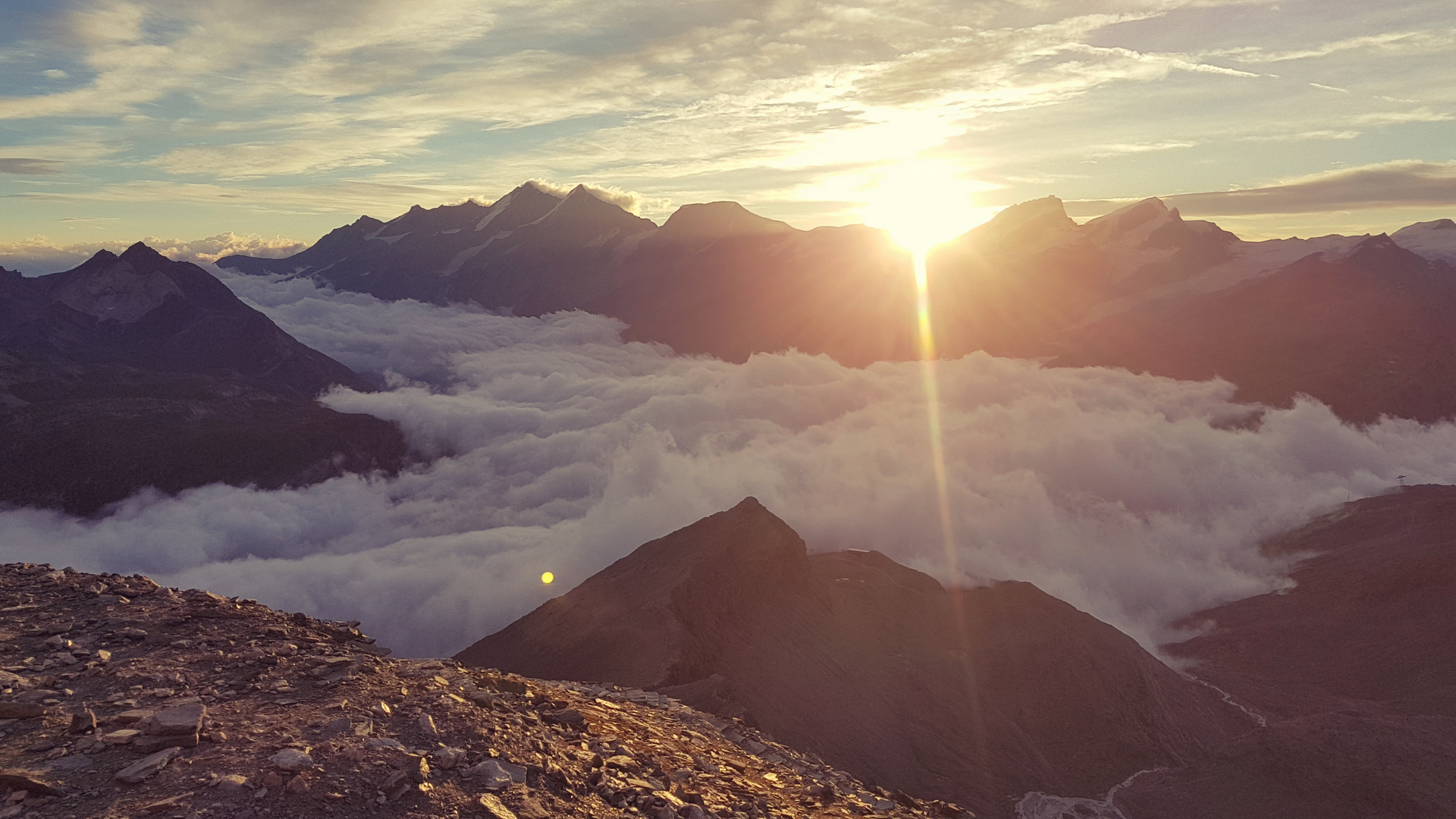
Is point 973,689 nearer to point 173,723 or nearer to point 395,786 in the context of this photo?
point 395,786

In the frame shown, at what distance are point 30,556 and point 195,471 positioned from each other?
3556 centimetres

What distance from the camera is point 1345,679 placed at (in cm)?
12300

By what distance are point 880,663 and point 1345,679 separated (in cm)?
8330

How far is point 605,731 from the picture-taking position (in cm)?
2103

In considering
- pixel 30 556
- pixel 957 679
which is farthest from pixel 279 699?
pixel 30 556

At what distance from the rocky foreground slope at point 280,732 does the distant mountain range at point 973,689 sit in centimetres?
2772

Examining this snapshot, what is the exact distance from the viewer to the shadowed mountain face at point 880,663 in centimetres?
6831

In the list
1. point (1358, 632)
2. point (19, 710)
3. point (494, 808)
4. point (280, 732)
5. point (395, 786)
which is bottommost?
point (1358, 632)

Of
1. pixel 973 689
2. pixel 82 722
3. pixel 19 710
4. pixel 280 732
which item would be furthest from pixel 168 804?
pixel 973 689

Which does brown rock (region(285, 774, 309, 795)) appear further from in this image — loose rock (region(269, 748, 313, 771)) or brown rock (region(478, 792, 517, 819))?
brown rock (region(478, 792, 517, 819))

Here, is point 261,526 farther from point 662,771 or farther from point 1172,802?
point 662,771

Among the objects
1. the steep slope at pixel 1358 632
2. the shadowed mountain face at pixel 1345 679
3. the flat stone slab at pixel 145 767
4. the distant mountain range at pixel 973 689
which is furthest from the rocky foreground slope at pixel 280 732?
the steep slope at pixel 1358 632

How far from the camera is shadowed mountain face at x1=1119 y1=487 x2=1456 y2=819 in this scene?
68125mm

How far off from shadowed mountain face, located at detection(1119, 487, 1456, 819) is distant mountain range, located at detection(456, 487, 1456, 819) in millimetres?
281
